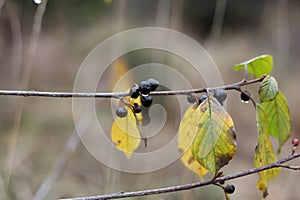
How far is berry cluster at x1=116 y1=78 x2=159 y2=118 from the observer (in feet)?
1.13

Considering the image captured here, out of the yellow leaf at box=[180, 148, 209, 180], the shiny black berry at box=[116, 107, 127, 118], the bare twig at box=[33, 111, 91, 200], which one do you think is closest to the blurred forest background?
the bare twig at box=[33, 111, 91, 200]

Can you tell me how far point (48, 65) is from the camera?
3.16m

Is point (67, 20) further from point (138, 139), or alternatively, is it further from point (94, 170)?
point (138, 139)

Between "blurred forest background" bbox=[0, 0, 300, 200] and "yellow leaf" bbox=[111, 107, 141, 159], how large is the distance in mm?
550

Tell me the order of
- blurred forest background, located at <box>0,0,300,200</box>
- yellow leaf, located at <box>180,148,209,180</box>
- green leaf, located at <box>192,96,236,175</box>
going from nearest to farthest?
green leaf, located at <box>192,96,236,175</box> < yellow leaf, located at <box>180,148,209,180</box> < blurred forest background, located at <box>0,0,300,200</box>

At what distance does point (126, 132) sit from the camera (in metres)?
0.41

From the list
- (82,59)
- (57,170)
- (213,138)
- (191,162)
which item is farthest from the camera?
(82,59)

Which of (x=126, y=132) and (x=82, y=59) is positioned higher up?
(x=82, y=59)

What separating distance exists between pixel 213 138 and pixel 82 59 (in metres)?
2.76

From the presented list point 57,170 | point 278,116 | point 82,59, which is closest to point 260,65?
point 278,116

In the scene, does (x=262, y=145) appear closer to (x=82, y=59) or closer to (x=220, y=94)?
(x=220, y=94)

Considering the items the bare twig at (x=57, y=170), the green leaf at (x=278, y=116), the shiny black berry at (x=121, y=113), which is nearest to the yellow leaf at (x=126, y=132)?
the shiny black berry at (x=121, y=113)

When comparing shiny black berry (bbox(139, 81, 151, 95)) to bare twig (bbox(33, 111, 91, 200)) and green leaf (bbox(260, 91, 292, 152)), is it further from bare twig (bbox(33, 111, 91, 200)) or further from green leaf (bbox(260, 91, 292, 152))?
bare twig (bbox(33, 111, 91, 200))

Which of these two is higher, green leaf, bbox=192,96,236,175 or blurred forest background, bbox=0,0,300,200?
blurred forest background, bbox=0,0,300,200
